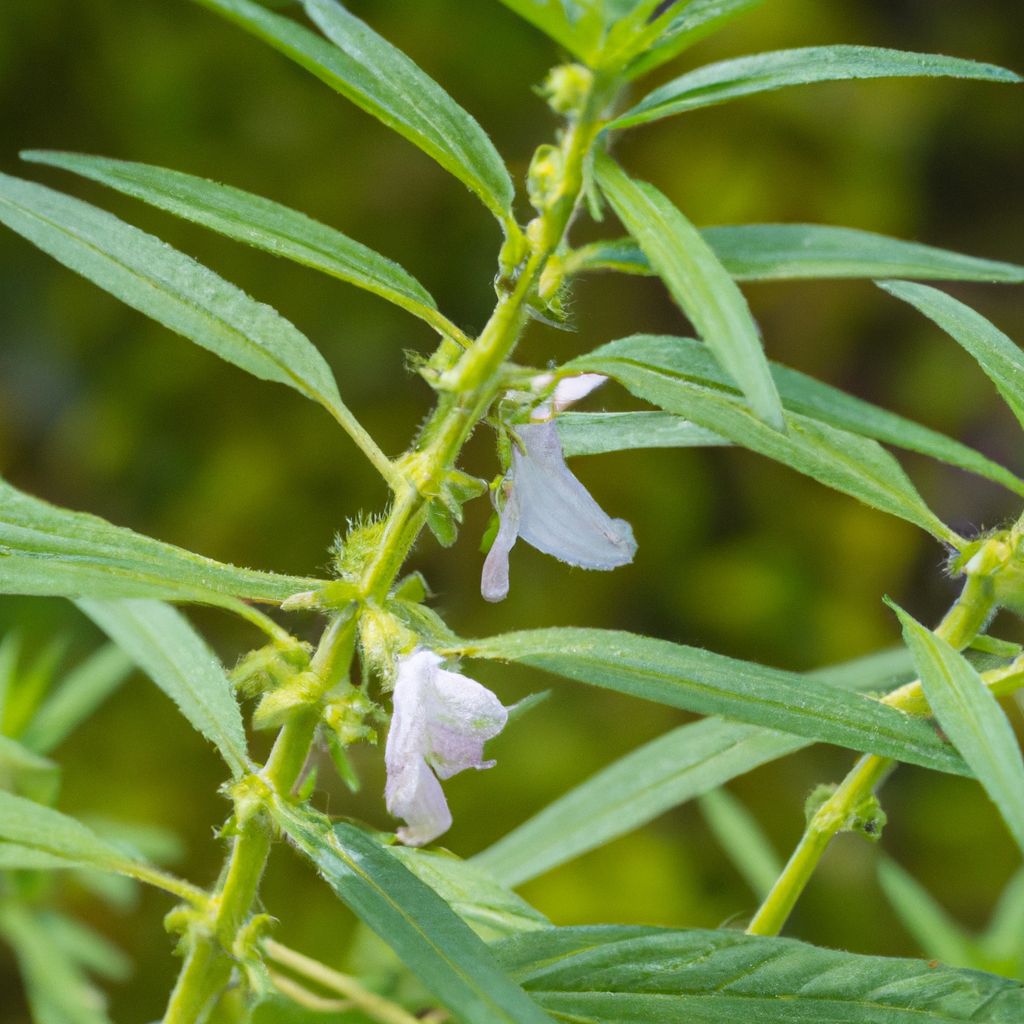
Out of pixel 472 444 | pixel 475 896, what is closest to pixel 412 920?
pixel 475 896

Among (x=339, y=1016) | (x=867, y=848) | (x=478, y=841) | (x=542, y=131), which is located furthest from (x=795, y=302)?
(x=339, y=1016)

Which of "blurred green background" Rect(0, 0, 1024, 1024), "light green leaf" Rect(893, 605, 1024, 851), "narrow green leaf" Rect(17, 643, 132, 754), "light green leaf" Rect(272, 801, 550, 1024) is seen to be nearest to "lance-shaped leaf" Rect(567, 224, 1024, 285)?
"light green leaf" Rect(893, 605, 1024, 851)

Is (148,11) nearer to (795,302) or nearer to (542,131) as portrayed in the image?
(542,131)

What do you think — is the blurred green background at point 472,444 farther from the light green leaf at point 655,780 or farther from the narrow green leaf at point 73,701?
the light green leaf at point 655,780

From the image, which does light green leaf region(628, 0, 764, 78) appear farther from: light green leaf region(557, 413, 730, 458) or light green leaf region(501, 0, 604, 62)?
light green leaf region(557, 413, 730, 458)

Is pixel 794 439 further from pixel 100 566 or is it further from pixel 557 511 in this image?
pixel 100 566

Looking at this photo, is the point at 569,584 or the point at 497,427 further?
the point at 569,584

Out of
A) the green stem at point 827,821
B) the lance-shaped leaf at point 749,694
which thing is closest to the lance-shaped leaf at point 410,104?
the lance-shaped leaf at point 749,694
